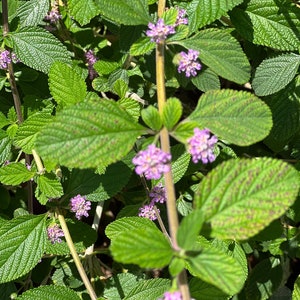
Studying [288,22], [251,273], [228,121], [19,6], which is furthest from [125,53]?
[251,273]

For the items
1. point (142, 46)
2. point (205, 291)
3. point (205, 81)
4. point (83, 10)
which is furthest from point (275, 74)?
point (205, 291)

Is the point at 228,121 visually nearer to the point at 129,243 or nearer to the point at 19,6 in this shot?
the point at 129,243

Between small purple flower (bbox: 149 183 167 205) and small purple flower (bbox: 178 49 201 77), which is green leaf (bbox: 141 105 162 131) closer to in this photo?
small purple flower (bbox: 178 49 201 77)

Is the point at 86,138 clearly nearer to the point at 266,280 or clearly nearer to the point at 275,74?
the point at 275,74

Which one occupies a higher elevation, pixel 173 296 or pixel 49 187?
pixel 173 296

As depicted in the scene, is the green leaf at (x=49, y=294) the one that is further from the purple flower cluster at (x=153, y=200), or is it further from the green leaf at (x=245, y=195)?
the green leaf at (x=245, y=195)

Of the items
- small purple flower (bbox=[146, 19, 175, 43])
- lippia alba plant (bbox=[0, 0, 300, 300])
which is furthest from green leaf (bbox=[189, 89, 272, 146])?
small purple flower (bbox=[146, 19, 175, 43])
